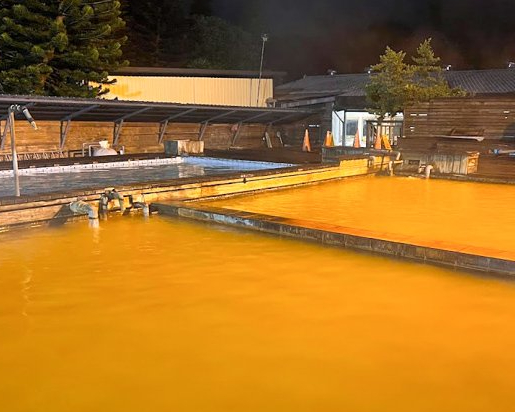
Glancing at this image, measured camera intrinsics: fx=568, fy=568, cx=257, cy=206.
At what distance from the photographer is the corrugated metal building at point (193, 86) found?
21062mm

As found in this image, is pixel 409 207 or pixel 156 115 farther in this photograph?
pixel 156 115

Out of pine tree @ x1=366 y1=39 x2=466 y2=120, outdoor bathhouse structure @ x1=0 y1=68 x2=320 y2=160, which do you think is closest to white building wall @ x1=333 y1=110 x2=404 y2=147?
outdoor bathhouse structure @ x1=0 y1=68 x2=320 y2=160

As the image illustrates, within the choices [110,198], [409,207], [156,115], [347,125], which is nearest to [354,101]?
[347,125]

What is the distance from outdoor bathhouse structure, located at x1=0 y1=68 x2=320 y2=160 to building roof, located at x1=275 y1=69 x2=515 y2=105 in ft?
3.82

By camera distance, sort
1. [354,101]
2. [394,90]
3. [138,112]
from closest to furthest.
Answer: [138,112], [394,90], [354,101]

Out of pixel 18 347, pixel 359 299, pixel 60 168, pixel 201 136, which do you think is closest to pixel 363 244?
pixel 359 299

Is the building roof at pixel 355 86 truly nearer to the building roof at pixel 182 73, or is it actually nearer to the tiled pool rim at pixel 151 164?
the building roof at pixel 182 73

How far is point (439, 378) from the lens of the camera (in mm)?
3801

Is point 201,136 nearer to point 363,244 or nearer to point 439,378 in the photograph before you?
point 363,244

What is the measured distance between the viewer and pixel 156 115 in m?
18.4

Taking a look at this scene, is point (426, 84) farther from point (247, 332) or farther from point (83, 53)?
point (247, 332)

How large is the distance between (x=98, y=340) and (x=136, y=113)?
13.9 m

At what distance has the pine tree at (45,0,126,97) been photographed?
18672 mm

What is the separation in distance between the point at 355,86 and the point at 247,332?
832 inches
